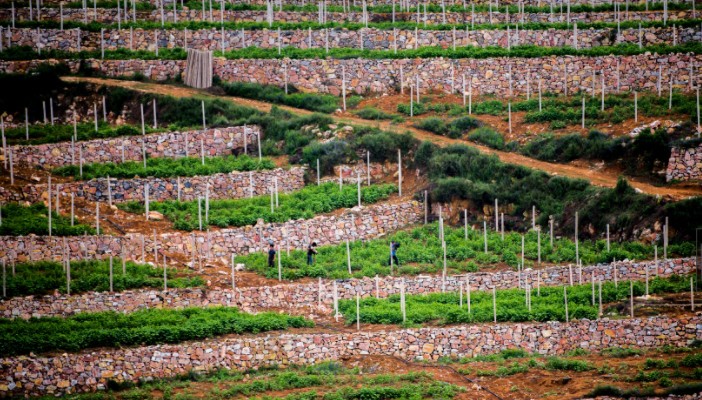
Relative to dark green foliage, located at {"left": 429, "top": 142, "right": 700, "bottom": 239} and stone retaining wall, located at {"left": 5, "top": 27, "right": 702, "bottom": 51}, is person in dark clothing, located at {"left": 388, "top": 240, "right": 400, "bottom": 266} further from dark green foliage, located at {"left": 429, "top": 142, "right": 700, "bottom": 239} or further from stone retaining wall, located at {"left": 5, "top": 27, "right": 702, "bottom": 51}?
stone retaining wall, located at {"left": 5, "top": 27, "right": 702, "bottom": 51}

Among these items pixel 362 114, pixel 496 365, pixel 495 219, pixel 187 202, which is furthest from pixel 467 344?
pixel 362 114

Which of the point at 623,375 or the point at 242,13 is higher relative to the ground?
the point at 242,13

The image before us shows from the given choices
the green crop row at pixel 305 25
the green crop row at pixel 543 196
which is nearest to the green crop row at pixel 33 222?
the green crop row at pixel 543 196

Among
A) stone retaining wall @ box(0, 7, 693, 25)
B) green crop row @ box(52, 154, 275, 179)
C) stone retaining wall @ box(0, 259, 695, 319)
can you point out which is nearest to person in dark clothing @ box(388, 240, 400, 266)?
stone retaining wall @ box(0, 259, 695, 319)

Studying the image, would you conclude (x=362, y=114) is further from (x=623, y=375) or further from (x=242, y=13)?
(x=623, y=375)

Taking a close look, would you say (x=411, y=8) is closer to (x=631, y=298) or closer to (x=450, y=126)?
(x=450, y=126)

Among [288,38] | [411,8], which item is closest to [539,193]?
[288,38]
